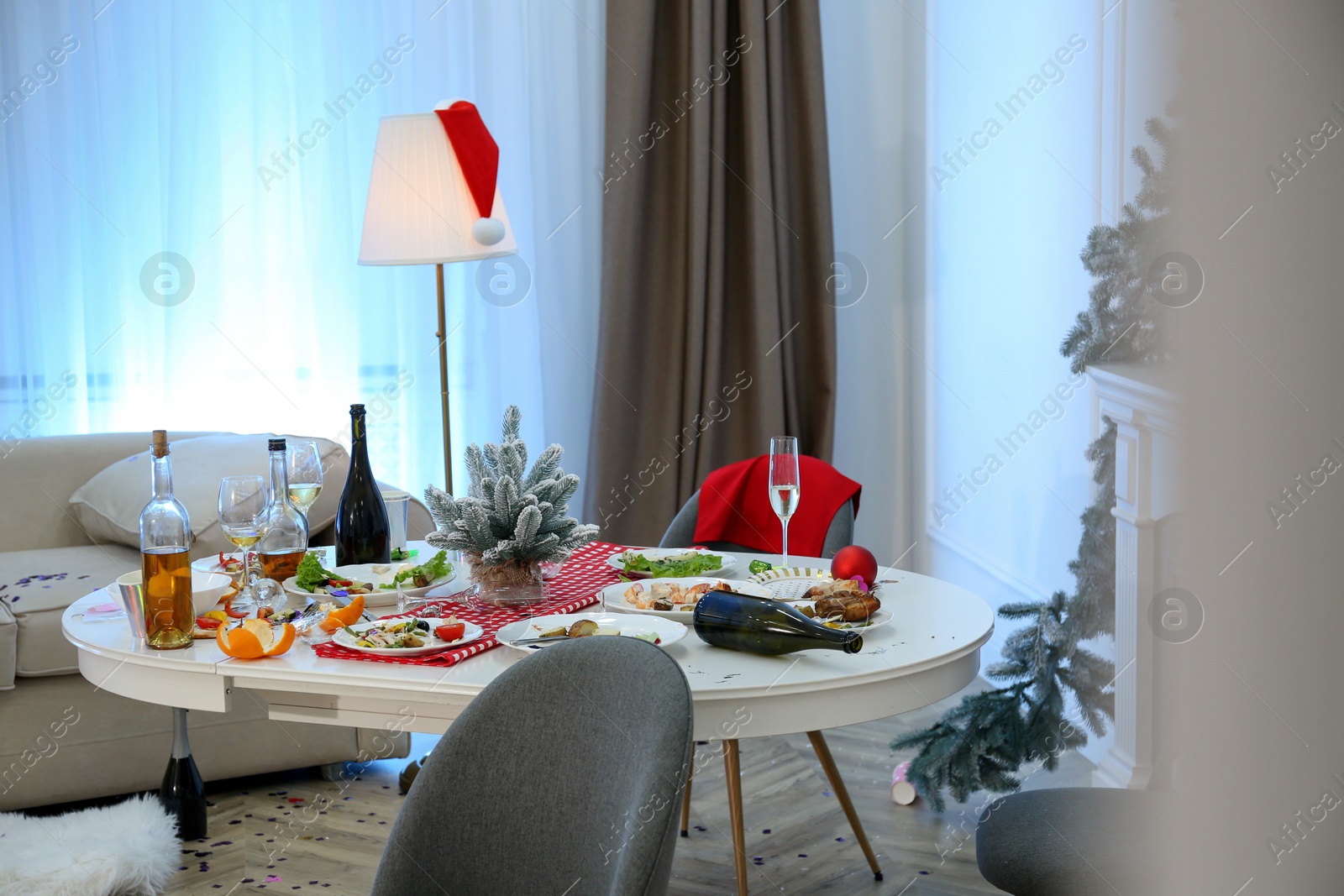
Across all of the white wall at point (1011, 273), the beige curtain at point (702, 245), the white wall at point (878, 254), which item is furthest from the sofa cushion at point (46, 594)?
the white wall at point (878, 254)

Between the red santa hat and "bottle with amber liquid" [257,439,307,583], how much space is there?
2.75 ft

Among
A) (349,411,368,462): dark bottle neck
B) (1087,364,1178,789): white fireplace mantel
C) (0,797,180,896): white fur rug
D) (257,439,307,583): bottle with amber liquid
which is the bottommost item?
(0,797,180,896): white fur rug

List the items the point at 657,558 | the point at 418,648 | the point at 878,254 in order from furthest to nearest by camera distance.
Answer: the point at 878,254
the point at 657,558
the point at 418,648

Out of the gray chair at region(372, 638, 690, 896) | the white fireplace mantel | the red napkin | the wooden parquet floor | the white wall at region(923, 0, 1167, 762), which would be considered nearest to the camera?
the white fireplace mantel

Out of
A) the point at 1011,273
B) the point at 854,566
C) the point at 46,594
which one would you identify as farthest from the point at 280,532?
the point at 1011,273

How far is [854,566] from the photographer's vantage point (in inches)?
59.7

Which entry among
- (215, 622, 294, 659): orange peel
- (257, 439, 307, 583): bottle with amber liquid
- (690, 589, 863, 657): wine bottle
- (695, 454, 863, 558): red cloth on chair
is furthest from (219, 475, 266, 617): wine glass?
(695, 454, 863, 558): red cloth on chair

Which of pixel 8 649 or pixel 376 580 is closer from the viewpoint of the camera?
pixel 376 580

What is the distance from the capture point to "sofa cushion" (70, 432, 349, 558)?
8.21 ft

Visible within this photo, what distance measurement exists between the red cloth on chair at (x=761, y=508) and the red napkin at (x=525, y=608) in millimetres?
267

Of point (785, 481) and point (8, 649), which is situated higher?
point (785, 481)

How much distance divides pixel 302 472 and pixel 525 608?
0.46 m

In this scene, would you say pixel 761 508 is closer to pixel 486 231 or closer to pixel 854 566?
pixel 854 566

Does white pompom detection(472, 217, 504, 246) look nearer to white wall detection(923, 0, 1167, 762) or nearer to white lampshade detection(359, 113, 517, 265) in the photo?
white lampshade detection(359, 113, 517, 265)
